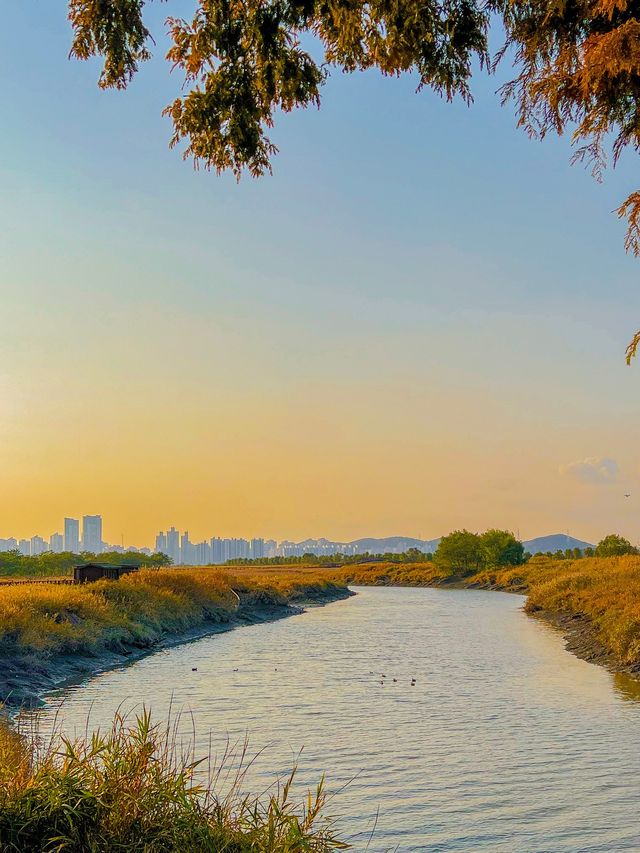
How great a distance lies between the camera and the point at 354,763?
49.7ft

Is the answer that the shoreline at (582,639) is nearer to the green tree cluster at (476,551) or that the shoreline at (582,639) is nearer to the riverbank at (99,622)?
the riverbank at (99,622)

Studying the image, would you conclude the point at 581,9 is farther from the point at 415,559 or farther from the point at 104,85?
the point at 415,559

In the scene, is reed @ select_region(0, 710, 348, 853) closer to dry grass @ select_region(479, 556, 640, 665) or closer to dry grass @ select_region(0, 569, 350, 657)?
dry grass @ select_region(0, 569, 350, 657)

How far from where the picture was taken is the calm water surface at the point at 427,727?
11.9m

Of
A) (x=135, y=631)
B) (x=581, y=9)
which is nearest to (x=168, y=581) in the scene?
(x=135, y=631)

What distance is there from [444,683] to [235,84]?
1961 cm

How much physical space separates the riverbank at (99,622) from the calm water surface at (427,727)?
138 cm

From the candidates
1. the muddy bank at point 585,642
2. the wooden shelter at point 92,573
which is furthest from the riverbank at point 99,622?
the muddy bank at point 585,642

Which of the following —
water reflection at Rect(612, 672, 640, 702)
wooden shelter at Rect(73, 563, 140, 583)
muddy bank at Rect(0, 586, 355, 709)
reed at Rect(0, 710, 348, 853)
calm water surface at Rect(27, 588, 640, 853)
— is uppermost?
wooden shelter at Rect(73, 563, 140, 583)

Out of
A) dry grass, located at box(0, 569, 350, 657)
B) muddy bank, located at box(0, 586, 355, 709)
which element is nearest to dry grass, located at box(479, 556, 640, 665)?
muddy bank, located at box(0, 586, 355, 709)

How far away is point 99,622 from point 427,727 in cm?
1805

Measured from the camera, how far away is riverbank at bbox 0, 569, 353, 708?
25141mm

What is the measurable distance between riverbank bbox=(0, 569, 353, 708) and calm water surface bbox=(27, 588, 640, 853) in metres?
1.38

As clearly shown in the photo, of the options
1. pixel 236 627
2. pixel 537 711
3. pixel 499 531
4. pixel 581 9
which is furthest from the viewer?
pixel 499 531
